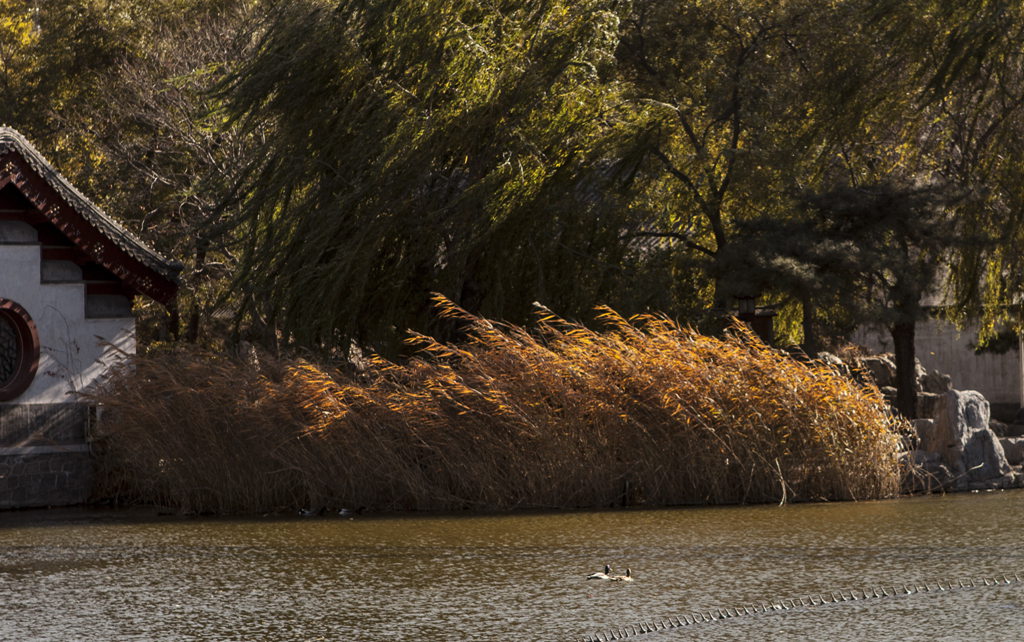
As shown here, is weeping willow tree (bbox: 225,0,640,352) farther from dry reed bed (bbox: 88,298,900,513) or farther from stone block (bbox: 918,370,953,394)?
stone block (bbox: 918,370,953,394)

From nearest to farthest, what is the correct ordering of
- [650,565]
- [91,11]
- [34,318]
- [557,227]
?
[650,565]
[34,318]
[557,227]
[91,11]

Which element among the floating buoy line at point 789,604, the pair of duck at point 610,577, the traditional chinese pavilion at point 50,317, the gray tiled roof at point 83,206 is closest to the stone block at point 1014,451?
the floating buoy line at point 789,604

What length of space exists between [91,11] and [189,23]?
192cm

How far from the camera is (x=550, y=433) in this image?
44.5 ft

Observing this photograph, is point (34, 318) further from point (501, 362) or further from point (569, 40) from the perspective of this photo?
point (569, 40)

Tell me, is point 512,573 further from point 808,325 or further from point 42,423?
point 808,325

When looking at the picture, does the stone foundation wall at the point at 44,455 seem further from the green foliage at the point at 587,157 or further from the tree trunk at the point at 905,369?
the tree trunk at the point at 905,369

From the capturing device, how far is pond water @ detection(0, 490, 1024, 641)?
737 centimetres

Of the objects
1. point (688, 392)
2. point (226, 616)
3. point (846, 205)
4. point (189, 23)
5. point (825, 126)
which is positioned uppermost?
point (189, 23)

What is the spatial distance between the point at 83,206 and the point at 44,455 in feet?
9.89

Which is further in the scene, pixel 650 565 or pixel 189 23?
pixel 189 23

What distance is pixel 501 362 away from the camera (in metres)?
14.1

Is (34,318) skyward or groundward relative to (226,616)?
skyward

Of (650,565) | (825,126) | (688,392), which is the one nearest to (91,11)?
(825,126)
